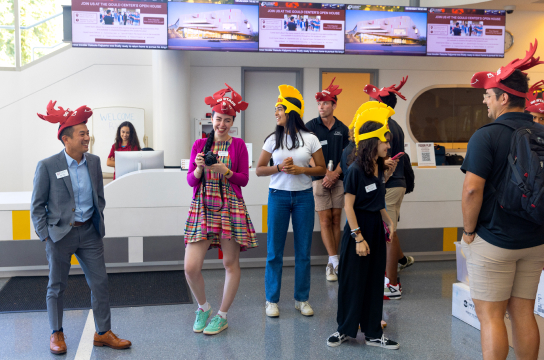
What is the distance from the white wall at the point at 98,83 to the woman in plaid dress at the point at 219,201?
13.5 feet

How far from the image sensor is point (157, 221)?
4.55 m

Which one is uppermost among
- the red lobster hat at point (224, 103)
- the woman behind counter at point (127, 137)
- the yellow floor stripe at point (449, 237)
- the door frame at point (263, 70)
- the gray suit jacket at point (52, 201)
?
the door frame at point (263, 70)

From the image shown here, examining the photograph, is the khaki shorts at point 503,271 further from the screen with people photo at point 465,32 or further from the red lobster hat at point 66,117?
the screen with people photo at point 465,32

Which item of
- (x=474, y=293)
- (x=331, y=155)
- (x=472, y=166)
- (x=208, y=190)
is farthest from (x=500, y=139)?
(x=331, y=155)

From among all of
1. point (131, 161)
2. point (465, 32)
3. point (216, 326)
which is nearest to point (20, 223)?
point (131, 161)

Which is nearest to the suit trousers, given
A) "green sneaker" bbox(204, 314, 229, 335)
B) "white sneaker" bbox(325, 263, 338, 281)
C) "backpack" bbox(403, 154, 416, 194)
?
"green sneaker" bbox(204, 314, 229, 335)

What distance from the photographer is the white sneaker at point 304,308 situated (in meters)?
3.47

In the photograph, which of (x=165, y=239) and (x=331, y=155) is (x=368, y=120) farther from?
(x=165, y=239)

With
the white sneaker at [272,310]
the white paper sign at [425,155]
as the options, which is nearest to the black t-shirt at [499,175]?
the white sneaker at [272,310]

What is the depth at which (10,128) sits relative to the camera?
22.3 ft

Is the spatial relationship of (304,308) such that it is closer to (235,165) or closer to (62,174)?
(235,165)

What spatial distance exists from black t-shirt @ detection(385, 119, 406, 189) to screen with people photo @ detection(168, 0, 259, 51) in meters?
2.61

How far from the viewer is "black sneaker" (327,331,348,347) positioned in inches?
117

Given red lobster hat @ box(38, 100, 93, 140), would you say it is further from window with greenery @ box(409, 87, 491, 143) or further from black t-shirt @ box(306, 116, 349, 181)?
window with greenery @ box(409, 87, 491, 143)
